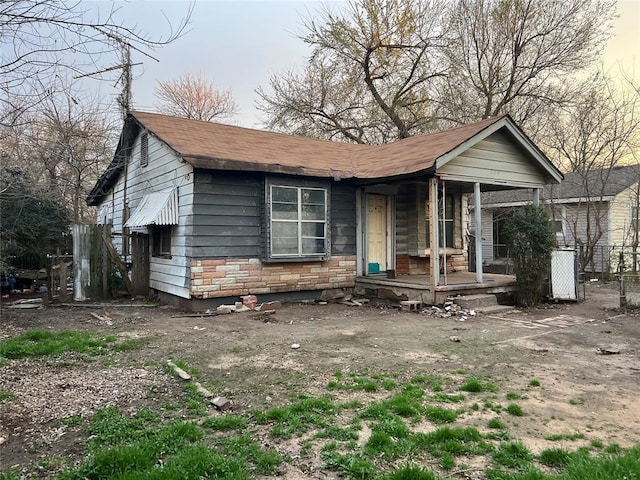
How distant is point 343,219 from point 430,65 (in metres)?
13.6

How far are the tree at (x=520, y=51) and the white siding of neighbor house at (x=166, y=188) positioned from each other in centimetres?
1440

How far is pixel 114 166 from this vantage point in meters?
13.0

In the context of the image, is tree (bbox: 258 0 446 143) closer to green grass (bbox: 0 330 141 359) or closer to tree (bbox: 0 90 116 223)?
tree (bbox: 0 90 116 223)

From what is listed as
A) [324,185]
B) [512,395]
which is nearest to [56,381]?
[512,395]

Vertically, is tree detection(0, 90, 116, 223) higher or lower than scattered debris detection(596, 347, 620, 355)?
higher

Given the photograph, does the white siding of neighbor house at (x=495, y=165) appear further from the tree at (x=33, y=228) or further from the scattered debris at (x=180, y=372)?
the tree at (x=33, y=228)

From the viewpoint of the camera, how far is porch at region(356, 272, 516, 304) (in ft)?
31.1

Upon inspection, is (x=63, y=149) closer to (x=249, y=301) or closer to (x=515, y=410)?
(x=249, y=301)

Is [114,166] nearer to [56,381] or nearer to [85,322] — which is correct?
[85,322]

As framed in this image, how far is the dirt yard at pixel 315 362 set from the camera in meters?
3.48

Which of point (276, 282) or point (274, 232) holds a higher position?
point (274, 232)

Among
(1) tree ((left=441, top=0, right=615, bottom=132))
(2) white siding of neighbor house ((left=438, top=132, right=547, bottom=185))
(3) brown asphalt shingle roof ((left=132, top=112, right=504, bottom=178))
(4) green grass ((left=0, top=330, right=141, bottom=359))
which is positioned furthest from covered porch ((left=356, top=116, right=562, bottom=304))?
(1) tree ((left=441, top=0, right=615, bottom=132))

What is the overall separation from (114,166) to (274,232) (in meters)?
6.39

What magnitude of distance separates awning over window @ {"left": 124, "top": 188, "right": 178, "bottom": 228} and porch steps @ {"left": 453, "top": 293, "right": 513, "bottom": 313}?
21.0 ft
